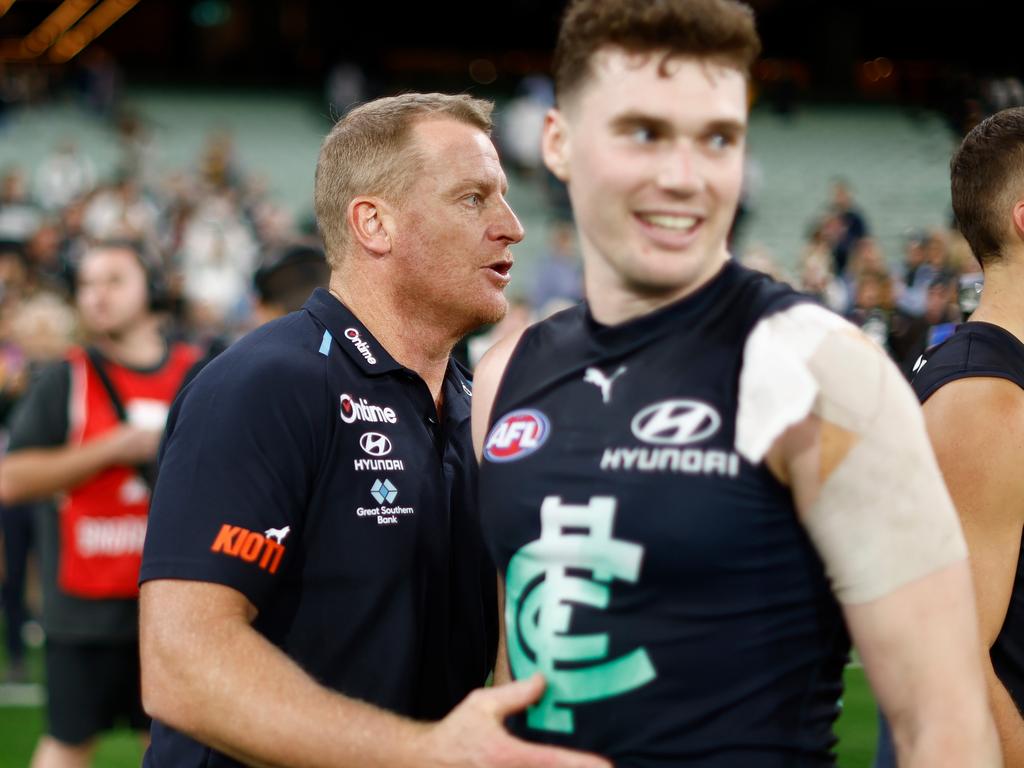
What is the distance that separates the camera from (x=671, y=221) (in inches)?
82.9

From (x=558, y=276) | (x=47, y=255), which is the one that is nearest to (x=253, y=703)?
(x=558, y=276)

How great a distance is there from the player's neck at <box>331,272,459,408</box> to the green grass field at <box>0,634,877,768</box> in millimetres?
4184

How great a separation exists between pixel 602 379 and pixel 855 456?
1.43 feet

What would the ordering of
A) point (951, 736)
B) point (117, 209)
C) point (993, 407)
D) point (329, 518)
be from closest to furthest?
point (951, 736) → point (329, 518) → point (993, 407) → point (117, 209)

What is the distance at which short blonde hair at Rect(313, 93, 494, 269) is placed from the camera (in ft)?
9.89

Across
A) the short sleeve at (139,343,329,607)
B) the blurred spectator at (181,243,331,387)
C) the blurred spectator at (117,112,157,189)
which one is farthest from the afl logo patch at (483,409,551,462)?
the blurred spectator at (117,112,157,189)

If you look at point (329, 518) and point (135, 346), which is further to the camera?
point (135, 346)

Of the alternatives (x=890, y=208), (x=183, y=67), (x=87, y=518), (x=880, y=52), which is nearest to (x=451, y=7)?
(x=183, y=67)

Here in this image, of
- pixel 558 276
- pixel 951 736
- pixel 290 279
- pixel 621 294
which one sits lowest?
pixel 558 276

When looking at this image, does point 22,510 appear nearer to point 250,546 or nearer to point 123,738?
point 123,738

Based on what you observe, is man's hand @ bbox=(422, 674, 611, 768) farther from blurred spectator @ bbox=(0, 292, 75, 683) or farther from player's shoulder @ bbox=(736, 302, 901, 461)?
blurred spectator @ bbox=(0, 292, 75, 683)

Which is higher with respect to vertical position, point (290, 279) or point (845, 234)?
point (290, 279)

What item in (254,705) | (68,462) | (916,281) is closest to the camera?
(254,705)

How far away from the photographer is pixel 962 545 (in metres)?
2.00
